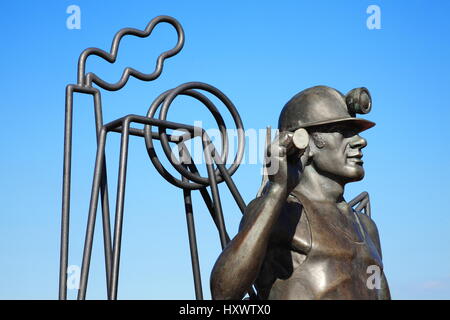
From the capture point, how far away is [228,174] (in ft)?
21.8

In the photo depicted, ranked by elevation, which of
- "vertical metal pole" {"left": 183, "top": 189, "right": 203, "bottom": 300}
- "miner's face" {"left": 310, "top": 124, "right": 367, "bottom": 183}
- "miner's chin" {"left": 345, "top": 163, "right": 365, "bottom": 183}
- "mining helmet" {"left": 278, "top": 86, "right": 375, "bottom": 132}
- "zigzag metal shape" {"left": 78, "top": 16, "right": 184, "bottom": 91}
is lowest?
"vertical metal pole" {"left": 183, "top": 189, "right": 203, "bottom": 300}

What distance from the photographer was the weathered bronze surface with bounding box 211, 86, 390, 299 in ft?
18.1

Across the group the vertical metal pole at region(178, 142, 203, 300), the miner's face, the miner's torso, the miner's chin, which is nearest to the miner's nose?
the miner's face

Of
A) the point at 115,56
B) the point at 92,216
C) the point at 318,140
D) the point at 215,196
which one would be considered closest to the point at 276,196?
the point at 318,140

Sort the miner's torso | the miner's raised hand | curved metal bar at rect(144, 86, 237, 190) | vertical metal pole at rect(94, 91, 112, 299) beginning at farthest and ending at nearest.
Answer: curved metal bar at rect(144, 86, 237, 190) < vertical metal pole at rect(94, 91, 112, 299) < the miner's torso < the miner's raised hand

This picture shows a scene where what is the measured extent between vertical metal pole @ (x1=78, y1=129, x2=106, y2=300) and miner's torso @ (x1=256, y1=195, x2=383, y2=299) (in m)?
1.16

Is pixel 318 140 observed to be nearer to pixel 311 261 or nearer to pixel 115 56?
pixel 311 261

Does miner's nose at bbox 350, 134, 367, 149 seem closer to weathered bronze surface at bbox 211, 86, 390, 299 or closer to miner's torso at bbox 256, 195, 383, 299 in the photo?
weathered bronze surface at bbox 211, 86, 390, 299
